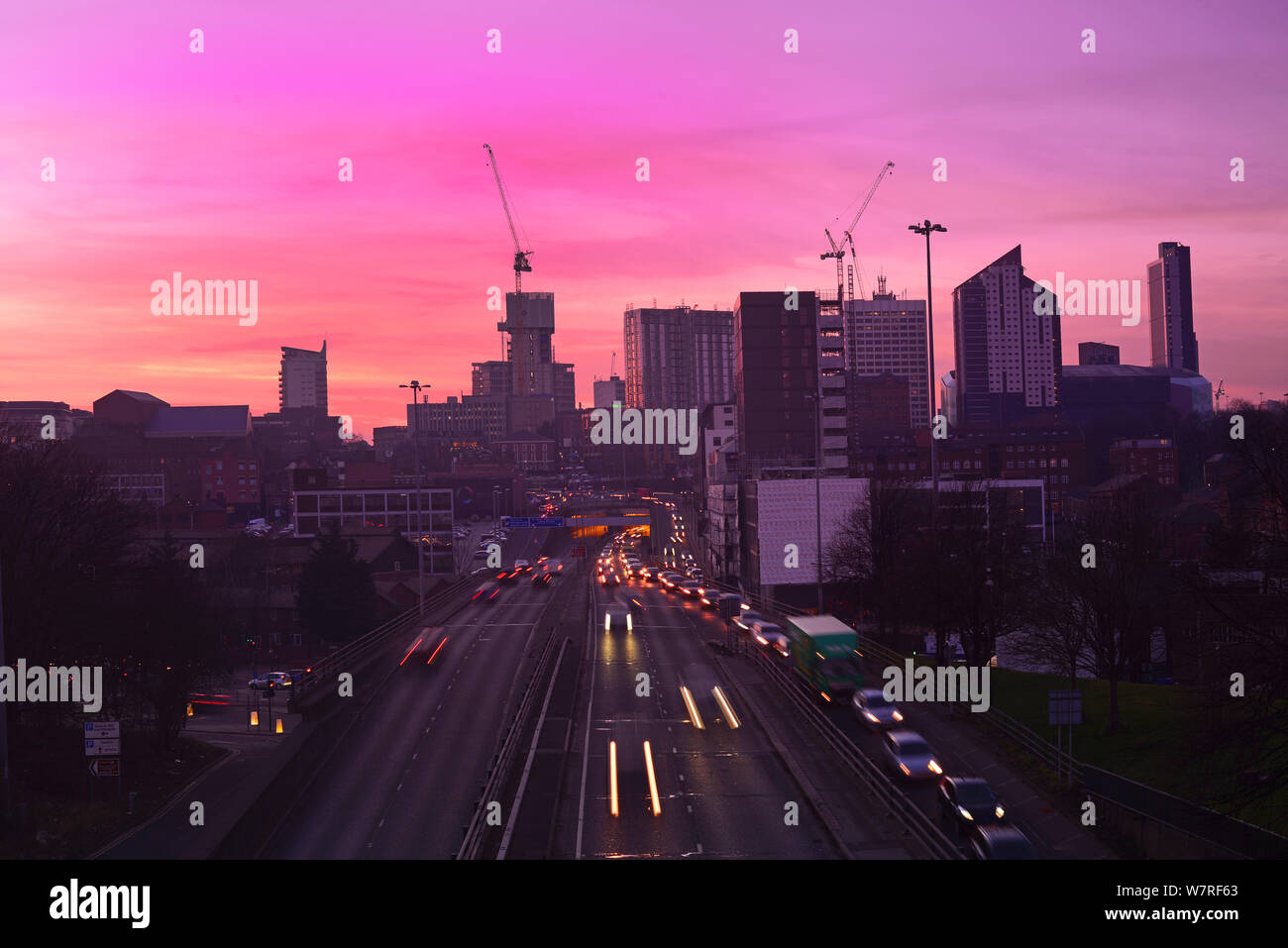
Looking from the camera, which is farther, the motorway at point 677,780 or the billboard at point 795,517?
the billboard at point 795,517

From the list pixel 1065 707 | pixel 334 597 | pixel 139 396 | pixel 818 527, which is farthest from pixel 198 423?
pixel 1065 707

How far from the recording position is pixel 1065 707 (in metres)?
22.9

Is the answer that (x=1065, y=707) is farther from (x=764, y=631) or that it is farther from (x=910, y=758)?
(x=764, y=631)

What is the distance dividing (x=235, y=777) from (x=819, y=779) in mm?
15227

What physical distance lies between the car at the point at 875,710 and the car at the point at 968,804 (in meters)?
7.33

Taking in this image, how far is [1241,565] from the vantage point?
21.6 meters

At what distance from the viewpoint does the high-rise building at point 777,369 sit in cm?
12638

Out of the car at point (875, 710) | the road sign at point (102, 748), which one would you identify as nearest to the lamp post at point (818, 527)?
the car at point (875, 710)

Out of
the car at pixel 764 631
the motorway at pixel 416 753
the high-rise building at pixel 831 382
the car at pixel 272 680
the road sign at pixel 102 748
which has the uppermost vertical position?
the high-rise building at pixel 831 382

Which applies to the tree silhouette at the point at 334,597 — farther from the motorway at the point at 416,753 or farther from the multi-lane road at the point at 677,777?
the multi-lane road at the point at 677,777

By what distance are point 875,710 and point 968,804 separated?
366 inches

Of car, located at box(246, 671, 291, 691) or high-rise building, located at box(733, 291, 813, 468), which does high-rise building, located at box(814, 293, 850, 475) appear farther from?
car, located at box(246, 671, 291, 691)
